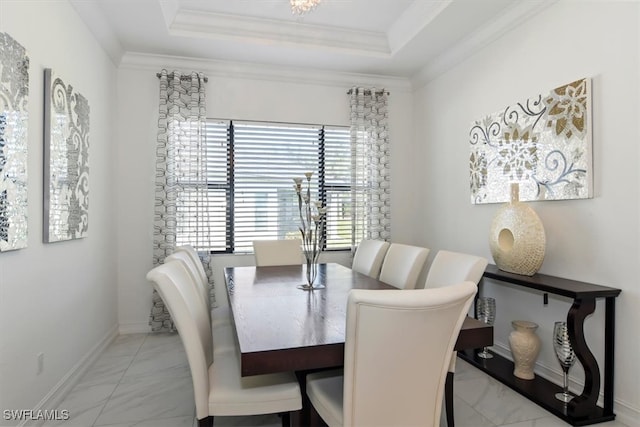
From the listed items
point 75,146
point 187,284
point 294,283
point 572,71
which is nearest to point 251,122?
point 75,146

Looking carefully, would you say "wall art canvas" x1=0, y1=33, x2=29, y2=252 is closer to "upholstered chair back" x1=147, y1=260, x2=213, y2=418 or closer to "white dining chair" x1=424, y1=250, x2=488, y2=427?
"upholstered chair back" x1=147, y1=260, x2=213, y2=418

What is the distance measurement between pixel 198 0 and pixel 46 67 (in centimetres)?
151

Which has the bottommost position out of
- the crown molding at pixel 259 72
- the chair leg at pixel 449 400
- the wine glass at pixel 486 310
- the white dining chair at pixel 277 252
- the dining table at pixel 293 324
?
the chair leg at pixel 449 400

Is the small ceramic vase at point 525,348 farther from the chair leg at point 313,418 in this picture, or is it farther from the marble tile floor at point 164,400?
the chair leg at point 313,418

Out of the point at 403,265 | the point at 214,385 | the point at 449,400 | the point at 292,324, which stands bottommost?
the point at 449,400

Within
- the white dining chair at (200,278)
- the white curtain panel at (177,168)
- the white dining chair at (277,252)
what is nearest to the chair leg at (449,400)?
the white dining chair at (200,278)

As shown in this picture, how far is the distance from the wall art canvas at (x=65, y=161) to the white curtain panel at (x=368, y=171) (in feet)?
8.95

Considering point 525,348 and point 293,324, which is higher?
point 293,324

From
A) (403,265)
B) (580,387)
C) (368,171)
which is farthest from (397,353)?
(368,171)

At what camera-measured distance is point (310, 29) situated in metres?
3.79

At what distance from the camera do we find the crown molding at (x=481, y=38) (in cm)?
293

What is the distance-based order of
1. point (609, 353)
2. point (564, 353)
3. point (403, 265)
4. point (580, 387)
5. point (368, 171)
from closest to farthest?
point (609, 353)
point (564, 353)
point (580, 387)
point (403, 265)
point (368, 171)

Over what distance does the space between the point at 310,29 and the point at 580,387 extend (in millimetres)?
3815

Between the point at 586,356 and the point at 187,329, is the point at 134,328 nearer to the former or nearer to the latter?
the point at 187,329
